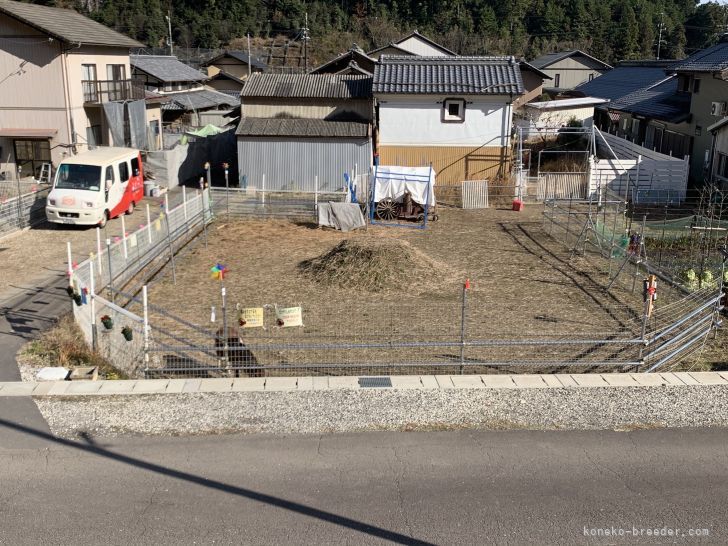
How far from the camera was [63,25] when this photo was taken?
27.2 meters

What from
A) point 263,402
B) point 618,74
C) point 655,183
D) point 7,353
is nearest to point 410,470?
point 263,402

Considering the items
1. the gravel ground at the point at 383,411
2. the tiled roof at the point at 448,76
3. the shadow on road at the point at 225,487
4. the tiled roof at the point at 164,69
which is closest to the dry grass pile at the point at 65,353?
the gravel ground at the point at 383,411

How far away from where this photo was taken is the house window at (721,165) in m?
25.8

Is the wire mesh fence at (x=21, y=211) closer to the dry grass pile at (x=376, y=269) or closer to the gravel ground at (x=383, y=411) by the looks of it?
the dry grass pile at (x=376, y=269)

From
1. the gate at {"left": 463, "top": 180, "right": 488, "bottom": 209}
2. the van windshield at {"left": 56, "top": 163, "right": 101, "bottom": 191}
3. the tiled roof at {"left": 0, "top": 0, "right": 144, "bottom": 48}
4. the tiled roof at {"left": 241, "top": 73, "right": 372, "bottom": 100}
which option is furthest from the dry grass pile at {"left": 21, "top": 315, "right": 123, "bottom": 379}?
the tiled roof at {"left": 241, "top": 73, "right": 372, "bottom": 100}

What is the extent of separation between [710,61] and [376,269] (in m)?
22.1

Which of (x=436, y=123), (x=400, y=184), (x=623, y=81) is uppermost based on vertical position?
(x=623, y=81)

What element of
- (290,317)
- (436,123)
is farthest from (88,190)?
(436,123)

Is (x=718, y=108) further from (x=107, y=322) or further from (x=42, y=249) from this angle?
(x=107, y=322)

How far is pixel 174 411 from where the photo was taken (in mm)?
9164

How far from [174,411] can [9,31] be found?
73.4 ft

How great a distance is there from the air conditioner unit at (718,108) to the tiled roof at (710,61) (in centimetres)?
136

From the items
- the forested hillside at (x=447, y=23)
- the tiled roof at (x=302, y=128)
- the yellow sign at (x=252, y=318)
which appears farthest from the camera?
the forested hillside at (x=447, y=23)

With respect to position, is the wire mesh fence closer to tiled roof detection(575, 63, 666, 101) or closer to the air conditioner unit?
the air conditioner unit
